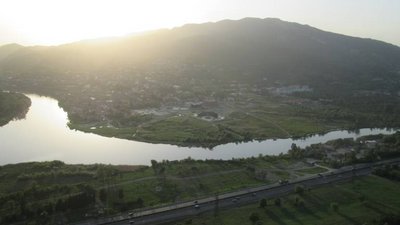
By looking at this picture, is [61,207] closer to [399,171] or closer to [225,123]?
[399,171]

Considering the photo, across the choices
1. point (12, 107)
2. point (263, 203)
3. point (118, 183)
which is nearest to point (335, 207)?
point (263, 203)

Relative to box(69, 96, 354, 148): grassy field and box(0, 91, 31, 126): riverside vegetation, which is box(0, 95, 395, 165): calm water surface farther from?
box(0, 91, 31, 126): riverside vegetation

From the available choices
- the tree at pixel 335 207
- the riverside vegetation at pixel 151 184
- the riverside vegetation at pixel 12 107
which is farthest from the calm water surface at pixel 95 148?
the tree at pixel 335 207

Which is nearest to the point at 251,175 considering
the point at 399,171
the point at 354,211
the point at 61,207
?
the point at 354,211

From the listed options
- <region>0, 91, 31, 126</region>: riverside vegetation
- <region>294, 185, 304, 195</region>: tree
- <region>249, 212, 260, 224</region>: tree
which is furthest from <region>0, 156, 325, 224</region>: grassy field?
<region>0, 91, 31, 126</region>: riverside vegetation

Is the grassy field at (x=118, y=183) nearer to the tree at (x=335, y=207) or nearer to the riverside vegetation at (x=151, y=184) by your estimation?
the riverside vegetation at (x=151, y=184)
